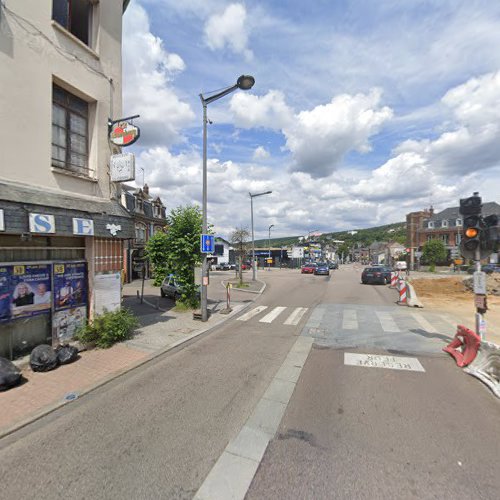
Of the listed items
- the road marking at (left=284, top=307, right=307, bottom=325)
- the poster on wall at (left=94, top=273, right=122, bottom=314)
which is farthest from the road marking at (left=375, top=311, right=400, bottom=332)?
the poster on wall at (left=94, top=273, right=122, bottom=314)

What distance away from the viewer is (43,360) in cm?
576

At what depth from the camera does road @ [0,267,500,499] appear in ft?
9.80

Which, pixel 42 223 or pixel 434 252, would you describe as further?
pixel 434 252

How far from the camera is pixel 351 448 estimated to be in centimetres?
353

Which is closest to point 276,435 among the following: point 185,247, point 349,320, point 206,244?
point 206,244

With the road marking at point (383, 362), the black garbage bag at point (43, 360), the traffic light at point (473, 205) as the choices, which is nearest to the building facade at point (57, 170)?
the black garbage bag at point (43, 360)

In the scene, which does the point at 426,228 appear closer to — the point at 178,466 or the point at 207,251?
the point at 207,251

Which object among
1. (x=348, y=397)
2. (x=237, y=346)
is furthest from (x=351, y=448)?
(x=237, y=346)

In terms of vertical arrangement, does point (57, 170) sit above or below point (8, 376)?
above

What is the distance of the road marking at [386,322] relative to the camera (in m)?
9.43

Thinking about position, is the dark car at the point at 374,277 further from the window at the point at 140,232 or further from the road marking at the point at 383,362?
the window at the point at 140,232

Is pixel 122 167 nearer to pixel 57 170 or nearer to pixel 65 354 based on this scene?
pixel 57 170

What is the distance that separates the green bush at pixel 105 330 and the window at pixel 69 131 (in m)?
3.98

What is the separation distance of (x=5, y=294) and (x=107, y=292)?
2.33 meters
